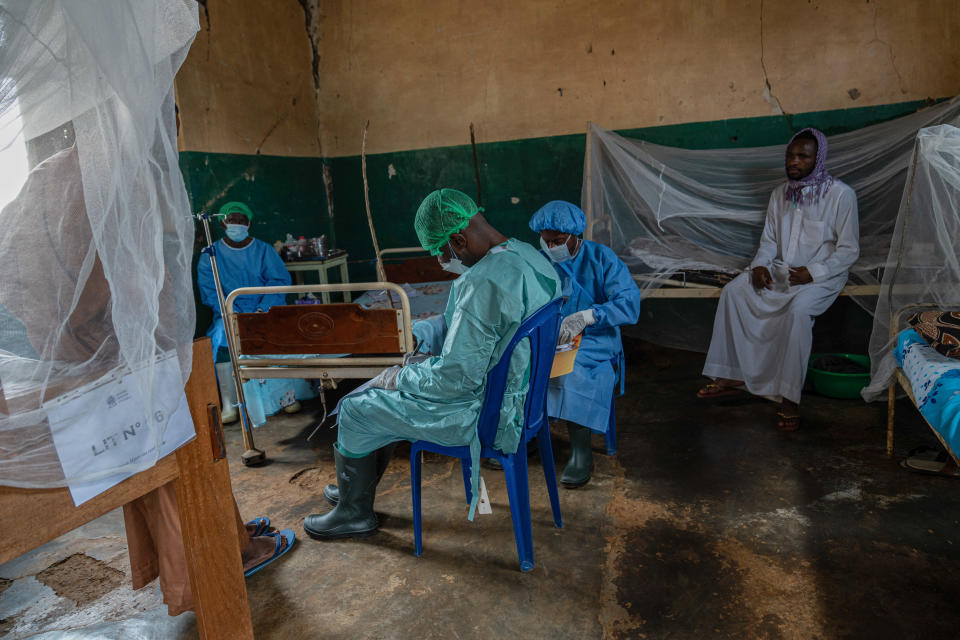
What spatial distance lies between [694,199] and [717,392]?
51.4 inches

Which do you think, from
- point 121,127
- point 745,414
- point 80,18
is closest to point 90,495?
point 121,127

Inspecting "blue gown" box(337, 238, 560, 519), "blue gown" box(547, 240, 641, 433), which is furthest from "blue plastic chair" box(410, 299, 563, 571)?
"blue gown" box(547, 240, 641, 433)

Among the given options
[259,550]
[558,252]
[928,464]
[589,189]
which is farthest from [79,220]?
[589,189]

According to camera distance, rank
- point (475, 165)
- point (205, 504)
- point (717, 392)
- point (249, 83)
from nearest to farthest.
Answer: point (205, 504), point (717, 392), point (249, 83), point (475, 165)

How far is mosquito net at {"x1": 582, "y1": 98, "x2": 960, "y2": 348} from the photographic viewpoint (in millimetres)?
3846

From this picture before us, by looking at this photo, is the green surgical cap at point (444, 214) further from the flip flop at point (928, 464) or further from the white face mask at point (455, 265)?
the flip flop at point (928, 464)

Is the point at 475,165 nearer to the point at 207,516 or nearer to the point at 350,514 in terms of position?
the point at 350,514

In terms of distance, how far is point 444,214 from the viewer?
2150mm

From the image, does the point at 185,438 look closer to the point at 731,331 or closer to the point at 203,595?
the point at 203,595

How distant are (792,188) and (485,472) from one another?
2.66 meters

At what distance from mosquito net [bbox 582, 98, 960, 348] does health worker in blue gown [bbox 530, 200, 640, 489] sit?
1026 mm

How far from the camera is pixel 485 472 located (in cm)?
308

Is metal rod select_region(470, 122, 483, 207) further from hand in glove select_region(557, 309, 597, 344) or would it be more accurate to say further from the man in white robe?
hand in glove select_region(557, 309, 597, 344)

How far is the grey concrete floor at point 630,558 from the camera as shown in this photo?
1.95m
